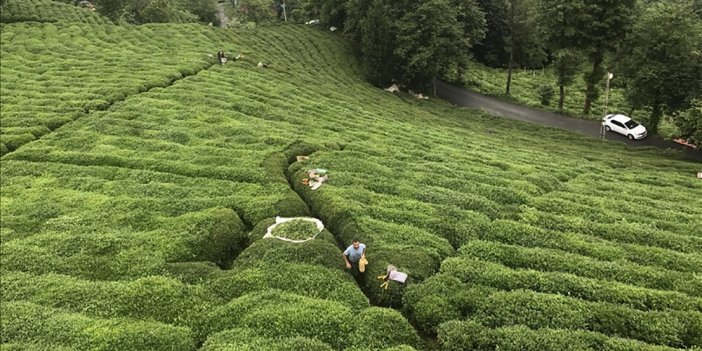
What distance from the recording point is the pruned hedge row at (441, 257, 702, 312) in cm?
1673

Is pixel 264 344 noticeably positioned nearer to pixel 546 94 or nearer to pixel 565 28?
pixel 565 28

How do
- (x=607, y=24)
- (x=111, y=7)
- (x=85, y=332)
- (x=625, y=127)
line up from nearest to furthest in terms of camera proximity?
1. (x=85, y=332)
2. (x=625, y=127)
3. (x=607, y=24)
4. (x=111, y=7)

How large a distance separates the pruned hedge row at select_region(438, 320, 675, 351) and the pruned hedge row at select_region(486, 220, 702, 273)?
5821mm

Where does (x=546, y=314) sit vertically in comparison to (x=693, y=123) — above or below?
below

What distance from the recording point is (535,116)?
55.7m

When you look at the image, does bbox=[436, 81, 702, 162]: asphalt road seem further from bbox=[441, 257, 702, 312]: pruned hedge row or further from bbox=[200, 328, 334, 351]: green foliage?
bbox=[200, 328, 334, 351]: green foliage

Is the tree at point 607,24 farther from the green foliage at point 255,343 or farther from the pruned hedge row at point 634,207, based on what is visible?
the green foliage at point 255,343

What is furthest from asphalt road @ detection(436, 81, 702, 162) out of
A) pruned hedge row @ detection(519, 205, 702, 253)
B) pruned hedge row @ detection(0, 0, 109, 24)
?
pruned hedge row @ detection(0, 0, 109, 24)

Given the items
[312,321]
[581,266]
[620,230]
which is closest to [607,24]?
[620,230]

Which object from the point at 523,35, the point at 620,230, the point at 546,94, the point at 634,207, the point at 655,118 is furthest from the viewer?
the point at 523,35

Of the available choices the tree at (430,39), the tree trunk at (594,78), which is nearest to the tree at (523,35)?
the tree trunk at (594,78)

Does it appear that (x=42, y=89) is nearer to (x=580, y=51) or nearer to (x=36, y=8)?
(x=36, y=8)

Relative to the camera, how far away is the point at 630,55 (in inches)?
1843

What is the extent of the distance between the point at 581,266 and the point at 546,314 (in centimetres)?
395
